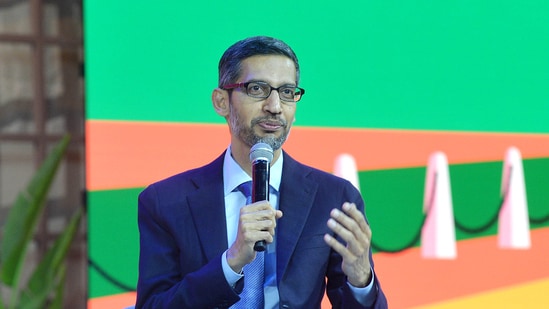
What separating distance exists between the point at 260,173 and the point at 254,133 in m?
0.29

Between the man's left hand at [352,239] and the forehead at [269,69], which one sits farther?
the forehead at [269,69]

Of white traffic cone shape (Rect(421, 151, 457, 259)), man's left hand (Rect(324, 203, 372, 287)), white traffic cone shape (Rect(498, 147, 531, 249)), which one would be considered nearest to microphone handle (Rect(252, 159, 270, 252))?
man's left hand (Rect(324, 203, 372, 287))

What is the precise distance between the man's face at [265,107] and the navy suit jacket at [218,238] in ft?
0.58

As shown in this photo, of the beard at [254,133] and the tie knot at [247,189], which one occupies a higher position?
the beard at [254,133]

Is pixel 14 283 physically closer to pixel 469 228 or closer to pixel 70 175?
pixel 70 175

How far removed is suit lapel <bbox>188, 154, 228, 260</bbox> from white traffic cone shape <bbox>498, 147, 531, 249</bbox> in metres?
1.75

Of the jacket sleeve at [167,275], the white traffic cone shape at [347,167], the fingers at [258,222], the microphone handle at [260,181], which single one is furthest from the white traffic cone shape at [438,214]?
the fingers at [258,222]

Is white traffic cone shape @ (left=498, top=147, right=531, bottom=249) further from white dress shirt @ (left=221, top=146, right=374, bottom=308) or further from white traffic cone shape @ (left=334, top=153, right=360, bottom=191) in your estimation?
white dress shirt @ (left=221, top=146, right=374, bottom=308)

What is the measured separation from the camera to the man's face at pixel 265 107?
199 centimetres

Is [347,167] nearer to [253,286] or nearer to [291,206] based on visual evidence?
[291,206]

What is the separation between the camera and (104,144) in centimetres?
284

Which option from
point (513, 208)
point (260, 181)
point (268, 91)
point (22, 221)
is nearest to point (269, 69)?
point (268, 91)

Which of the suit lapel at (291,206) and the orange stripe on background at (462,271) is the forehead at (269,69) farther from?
the orange stripe on background at (462,271)

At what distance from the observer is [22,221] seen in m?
3.05
